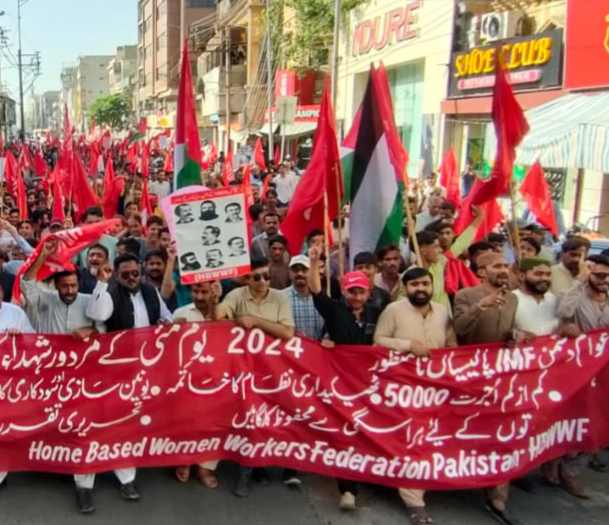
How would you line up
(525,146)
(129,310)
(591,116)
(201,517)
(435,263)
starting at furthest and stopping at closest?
(525,146)
(591,116)
(435,263)
(129,310)
(201,517)

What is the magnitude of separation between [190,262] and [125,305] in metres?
0.60

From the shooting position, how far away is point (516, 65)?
15.6 m

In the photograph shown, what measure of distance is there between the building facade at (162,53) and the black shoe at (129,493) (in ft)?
166

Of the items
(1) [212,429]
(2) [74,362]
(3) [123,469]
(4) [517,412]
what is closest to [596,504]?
(4) [517,412]

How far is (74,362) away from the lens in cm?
461

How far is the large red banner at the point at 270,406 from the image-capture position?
4598 millimetres

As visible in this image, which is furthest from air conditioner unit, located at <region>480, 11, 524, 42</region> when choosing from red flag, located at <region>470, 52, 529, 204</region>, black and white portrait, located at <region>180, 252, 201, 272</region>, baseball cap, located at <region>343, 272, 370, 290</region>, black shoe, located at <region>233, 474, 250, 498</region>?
black shoe, located at <region>233, 474, 250, 498</region>

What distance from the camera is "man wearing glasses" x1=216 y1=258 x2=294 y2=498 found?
4.71 metres

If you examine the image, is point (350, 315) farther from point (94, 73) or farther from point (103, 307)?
point (94, 73)

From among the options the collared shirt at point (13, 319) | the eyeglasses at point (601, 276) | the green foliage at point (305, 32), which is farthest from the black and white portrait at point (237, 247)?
the green foliage at point (305, 32)

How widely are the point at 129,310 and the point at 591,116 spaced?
9.20 m

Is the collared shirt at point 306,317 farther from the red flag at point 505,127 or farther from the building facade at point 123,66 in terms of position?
the building facade at point 123,66

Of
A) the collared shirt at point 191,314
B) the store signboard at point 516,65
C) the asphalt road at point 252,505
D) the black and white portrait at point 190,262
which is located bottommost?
the asphalt road at point 252,505

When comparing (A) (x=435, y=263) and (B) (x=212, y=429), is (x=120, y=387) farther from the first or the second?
(A) (x=435, y=263)
